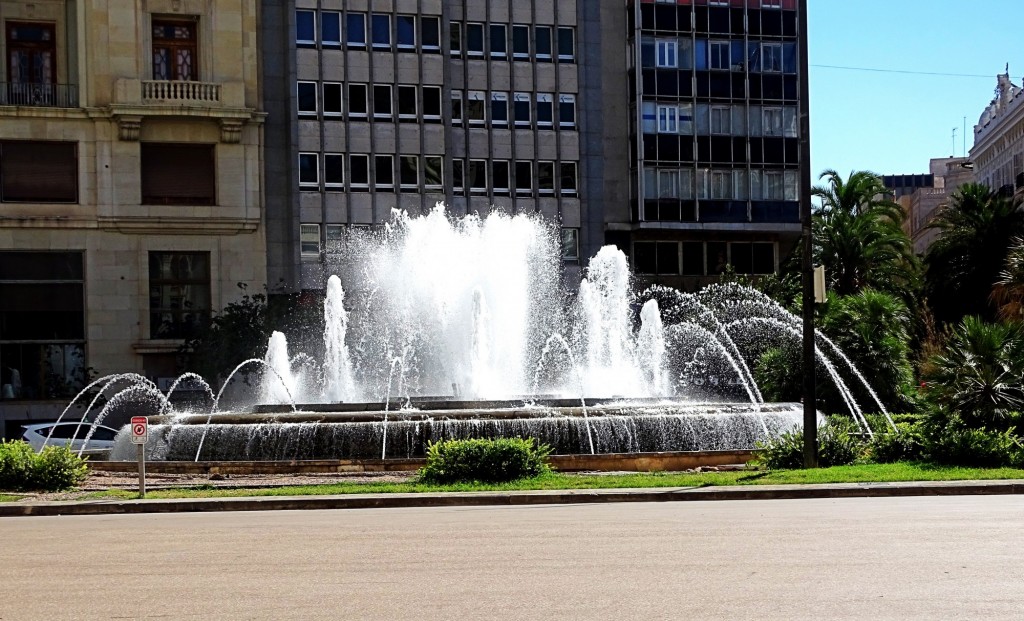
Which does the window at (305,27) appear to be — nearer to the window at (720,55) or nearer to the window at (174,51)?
the window at (174,51)

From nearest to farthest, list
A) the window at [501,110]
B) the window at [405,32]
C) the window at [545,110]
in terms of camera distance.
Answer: the window at [405,32] → the window at [501,110] → the window at [545,110]

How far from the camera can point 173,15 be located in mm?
54656

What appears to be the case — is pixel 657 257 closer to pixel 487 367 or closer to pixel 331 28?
pixel 331 28

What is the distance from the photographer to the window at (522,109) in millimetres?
60500

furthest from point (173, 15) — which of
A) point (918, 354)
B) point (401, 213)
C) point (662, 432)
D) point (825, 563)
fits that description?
point (825, 563)

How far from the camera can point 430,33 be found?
2330 inches

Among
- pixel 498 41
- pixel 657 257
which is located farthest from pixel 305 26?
pixel 657 257

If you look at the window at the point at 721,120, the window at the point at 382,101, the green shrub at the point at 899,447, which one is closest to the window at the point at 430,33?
the window at the point at 382,101

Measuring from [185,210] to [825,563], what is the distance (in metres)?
45.4

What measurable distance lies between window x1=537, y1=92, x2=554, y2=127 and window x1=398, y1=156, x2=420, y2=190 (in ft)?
19.0

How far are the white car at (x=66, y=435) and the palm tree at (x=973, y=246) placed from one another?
121ft

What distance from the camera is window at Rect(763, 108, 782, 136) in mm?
62469

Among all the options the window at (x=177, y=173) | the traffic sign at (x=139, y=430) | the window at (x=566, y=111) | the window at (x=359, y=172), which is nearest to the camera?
the traffic sign at (x=139, y=430)

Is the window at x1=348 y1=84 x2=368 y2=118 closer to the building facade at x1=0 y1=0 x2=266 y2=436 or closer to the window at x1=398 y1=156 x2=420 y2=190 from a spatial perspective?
the window at x1=398 y1=156 x2=420 y2=190
